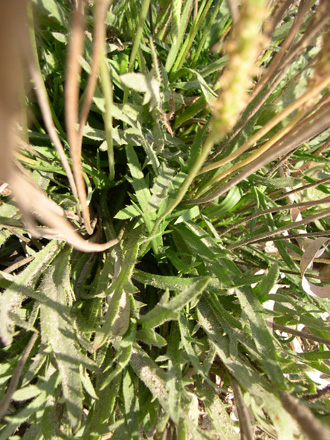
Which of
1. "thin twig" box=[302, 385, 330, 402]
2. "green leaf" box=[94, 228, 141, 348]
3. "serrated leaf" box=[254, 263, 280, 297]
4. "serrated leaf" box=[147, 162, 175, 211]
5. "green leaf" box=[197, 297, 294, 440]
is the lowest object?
"thin twig" box=[302, 385, 330, 402]

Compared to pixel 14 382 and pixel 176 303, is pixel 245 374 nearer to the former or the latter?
pixel 176 303

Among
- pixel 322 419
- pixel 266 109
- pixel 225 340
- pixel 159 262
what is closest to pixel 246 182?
pixel 266 109

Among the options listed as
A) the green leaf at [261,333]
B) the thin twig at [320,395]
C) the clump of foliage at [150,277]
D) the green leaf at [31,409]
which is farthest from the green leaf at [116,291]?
the thin twig at [320,395]

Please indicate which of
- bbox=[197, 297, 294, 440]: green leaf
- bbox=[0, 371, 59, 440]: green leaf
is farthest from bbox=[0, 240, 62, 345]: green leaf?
bbox=[197, 297, 294, 440]: green leaf

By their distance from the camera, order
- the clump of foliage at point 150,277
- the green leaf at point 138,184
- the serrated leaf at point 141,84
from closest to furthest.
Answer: the serrated leaf at point 141,84 < the clump of foliage at point 150,277 < the green leaf at point 138,184

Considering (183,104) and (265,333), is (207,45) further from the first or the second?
(265,333)

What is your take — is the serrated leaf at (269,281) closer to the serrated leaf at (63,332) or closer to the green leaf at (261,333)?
the green leaf at (261,333)

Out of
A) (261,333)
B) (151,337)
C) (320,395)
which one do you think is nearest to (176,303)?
(151,337)

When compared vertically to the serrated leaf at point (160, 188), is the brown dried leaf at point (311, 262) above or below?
below

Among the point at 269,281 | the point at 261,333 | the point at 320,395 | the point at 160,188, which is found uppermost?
the point at 160,188

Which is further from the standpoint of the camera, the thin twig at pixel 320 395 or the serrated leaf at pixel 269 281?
the serrated leaf at pixel 269 281

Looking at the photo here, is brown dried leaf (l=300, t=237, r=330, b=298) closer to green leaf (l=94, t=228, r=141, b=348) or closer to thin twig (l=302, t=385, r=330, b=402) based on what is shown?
thin twig (l=302, t=385, r=330, b=402)

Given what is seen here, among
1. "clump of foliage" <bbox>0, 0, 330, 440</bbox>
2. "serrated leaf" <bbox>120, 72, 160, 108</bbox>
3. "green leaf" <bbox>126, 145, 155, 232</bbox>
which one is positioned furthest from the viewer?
"green leaf" <bbox>126, 145, 155, 232</bbox>
